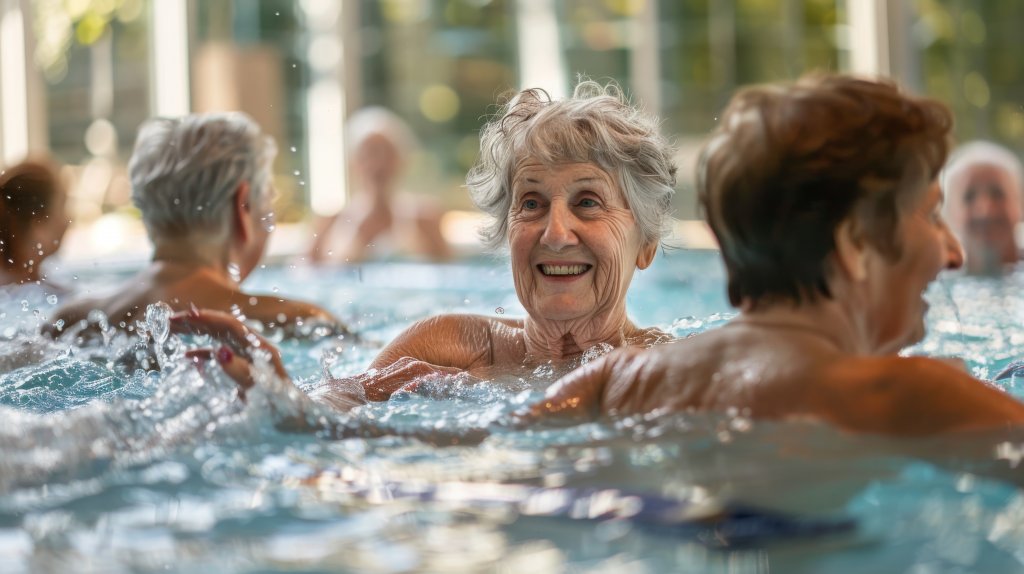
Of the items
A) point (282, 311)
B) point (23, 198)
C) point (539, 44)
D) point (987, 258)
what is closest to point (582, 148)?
point (282, 311)

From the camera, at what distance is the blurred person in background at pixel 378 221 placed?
781cm

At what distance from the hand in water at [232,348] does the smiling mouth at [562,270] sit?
82 centimetres

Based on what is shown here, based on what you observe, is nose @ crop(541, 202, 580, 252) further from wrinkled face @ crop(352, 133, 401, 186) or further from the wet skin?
wrinkled face @ crop(352, 133, 401, 186)

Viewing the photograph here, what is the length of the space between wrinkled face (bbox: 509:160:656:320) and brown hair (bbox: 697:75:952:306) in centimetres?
93

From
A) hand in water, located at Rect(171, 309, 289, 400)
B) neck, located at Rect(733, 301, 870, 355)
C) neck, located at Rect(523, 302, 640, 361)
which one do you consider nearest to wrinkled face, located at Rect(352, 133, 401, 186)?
neck, located at Rect(523, 302, 640, 361)

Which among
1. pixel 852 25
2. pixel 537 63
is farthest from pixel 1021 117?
pixel 537 63

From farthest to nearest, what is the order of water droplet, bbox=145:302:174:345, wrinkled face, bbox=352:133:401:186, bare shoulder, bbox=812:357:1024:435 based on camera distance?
1. wrinkled face, bbox=352:133:401:186
2. water droplet, bbox=145:302:174:345
3. bare shoulder, bbox=812:357:1024:435

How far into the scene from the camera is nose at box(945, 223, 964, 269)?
2135 millimetres

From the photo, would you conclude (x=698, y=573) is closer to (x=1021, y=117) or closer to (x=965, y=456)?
(x=965, y=456)

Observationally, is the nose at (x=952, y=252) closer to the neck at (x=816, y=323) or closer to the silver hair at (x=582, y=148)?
the neck at (x=816, y=323)

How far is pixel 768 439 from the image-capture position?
187 cm

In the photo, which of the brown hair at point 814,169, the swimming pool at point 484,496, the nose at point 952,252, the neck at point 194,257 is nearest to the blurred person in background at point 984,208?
the neck at point 194,257

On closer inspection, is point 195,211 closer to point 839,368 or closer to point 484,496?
point 484,496

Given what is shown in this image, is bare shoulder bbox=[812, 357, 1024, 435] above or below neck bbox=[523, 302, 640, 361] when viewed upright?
above
